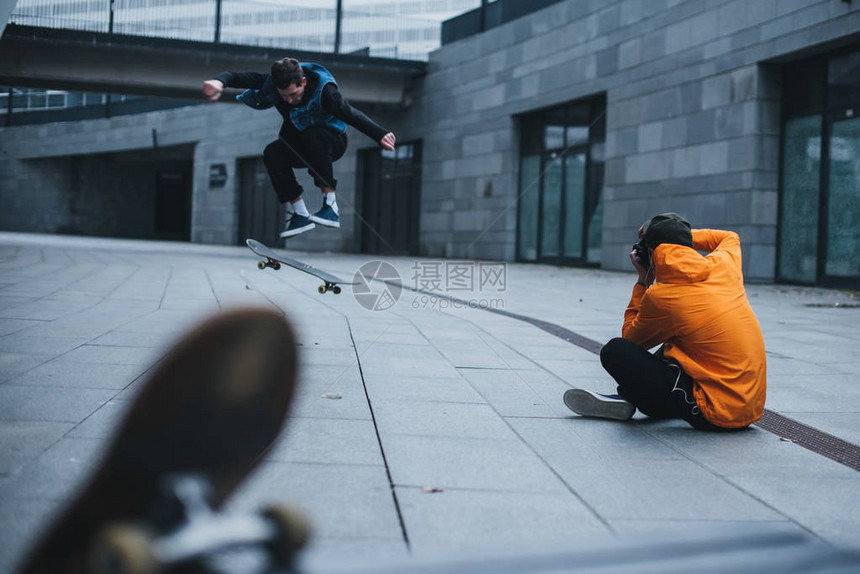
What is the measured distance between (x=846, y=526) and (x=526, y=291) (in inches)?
409

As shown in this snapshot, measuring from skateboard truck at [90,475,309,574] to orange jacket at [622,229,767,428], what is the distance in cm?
280

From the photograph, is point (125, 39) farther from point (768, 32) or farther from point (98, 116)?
point (98, 116)

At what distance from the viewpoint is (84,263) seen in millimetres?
15422

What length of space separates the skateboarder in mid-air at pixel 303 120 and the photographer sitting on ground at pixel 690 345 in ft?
7.84

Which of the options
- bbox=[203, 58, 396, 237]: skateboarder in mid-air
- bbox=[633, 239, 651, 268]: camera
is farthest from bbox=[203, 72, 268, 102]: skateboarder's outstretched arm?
bbox=[633, 239, 651, 268]: camera

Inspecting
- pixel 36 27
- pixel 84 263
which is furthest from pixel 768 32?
pixel 36 27

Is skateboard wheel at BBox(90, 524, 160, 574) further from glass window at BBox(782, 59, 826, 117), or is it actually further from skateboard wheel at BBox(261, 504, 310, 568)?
glass window at BBox(782, 59, 826, 117)

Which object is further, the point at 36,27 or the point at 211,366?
the point at 36,27

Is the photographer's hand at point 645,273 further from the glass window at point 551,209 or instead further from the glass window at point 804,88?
the glass window at point 551,209

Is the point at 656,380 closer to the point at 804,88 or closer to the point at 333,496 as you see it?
the point at 333,496

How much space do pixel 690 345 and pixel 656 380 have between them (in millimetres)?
248

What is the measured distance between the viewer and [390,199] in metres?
27.5

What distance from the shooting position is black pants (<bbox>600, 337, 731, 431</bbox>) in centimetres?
411

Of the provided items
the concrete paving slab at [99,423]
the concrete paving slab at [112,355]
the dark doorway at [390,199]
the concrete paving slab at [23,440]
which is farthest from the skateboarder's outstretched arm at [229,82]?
the dark doorway at [390,199]
